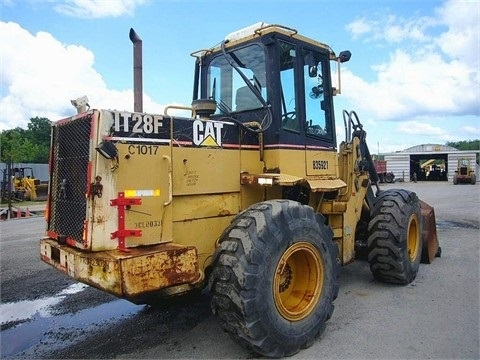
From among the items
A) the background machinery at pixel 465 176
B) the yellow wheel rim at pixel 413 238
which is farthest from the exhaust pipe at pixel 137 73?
the background machinery at pixel 465 176

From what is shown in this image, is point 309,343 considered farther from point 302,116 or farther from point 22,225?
point 22,225

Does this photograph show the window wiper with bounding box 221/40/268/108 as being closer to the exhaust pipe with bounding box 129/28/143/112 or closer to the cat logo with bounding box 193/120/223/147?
the cat logo with bounding box 193/120/223/147

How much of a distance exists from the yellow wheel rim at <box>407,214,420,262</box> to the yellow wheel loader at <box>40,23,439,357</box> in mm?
583

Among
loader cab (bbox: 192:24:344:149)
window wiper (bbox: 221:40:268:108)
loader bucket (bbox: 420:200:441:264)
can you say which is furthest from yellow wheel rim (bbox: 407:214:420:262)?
window wiper (bbox: 221:40:268:108)

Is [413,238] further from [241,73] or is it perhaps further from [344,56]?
[241,73]

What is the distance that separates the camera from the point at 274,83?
472 centimetres

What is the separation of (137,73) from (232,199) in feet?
5.53

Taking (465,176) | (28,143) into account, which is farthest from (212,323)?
(28,143)

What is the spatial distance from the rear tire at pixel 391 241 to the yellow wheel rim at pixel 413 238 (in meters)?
0.15

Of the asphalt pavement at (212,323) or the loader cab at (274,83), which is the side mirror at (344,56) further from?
the asphalt pavement at (212,323)

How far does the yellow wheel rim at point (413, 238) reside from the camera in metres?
6.40

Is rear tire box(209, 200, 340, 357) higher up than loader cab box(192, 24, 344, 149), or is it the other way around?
loader cab box(192, 24, 344, 149)

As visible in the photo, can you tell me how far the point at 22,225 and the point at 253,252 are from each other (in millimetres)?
13015

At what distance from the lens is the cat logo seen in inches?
164
